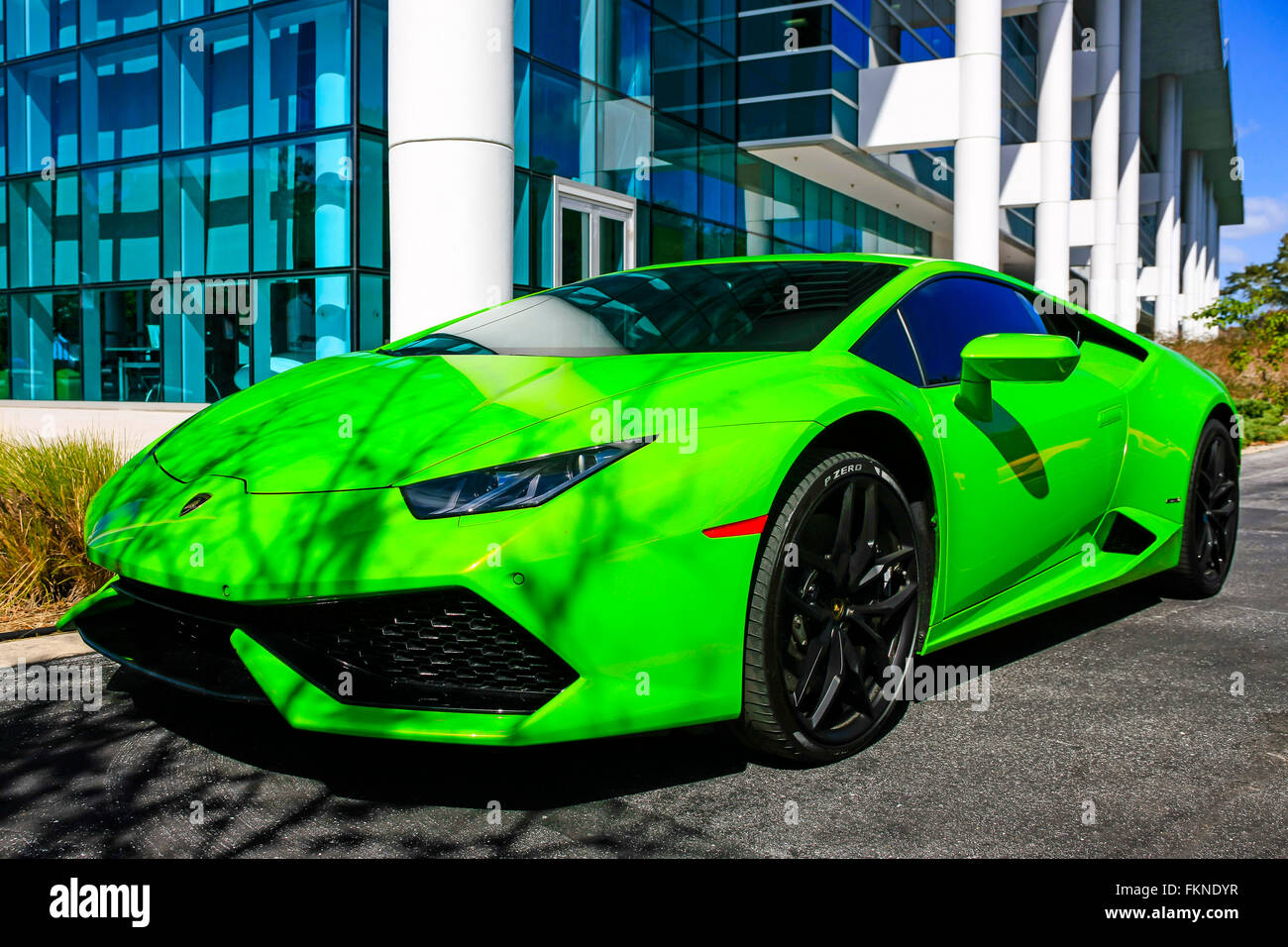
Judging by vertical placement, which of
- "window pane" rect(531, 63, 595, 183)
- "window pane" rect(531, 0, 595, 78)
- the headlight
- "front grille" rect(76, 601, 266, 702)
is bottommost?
"front grille" rect(76, 601, 266, 702)

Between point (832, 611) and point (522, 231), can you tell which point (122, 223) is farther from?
point (832, 611)

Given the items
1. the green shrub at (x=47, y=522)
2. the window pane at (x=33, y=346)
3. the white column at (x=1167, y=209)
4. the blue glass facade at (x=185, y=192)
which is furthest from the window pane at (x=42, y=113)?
the white column at (x=1167, y=209)

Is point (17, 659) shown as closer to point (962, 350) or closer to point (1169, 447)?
point (962, 350)

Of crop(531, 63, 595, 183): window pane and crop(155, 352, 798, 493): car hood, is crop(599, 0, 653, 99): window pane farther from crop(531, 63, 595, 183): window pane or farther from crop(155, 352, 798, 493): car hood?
crop(155, 352, 798, 493): car hood

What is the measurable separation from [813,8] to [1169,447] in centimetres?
1543

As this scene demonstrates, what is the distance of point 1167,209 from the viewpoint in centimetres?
4288

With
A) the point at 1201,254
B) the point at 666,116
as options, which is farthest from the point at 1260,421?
the point at 1201,254

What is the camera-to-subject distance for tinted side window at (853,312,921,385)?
10.7ft

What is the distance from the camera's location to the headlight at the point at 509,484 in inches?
94.8

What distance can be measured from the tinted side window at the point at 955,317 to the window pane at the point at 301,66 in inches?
352

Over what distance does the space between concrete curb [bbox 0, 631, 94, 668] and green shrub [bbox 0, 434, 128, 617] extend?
446 millimetres

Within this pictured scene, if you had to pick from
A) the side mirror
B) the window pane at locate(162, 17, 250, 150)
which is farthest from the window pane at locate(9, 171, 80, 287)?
the side mirror
